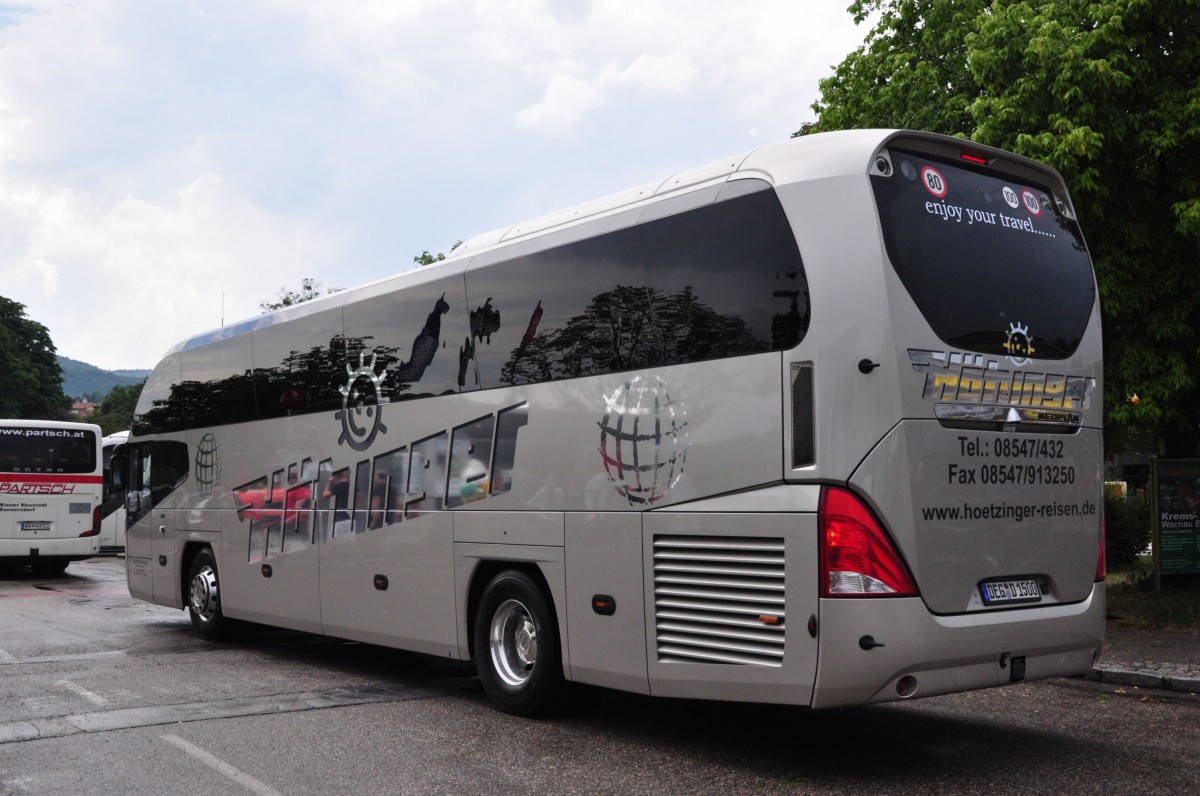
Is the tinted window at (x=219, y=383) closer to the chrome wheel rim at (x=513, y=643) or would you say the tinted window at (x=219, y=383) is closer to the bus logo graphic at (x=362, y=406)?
the bus logo graphic at (x=362, y=406)

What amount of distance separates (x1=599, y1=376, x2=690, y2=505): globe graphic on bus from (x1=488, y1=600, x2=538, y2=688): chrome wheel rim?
150 centimetres

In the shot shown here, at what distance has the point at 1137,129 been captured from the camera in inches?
549

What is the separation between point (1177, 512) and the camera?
15273 mm

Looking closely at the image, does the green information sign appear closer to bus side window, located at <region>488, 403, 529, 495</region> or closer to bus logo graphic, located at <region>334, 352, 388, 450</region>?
bus side window, located at <region>488, 403, 529, 495</region>

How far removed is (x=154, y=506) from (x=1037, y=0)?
13.7m

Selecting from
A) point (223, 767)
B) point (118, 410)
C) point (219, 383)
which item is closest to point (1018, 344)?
point (223, 767)

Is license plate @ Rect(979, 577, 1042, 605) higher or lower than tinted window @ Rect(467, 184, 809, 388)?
lower

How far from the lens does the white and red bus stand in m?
23.1

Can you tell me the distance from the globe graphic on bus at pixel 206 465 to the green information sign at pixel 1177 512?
11.6 meters

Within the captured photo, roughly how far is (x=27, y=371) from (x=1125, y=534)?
7013 cm

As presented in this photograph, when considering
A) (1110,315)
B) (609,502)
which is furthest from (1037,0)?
(609,502)

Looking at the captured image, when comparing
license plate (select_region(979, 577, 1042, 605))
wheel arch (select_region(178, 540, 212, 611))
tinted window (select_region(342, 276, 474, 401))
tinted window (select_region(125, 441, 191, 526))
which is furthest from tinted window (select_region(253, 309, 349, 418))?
license plate (select_region(979, 577, 1042, 605))

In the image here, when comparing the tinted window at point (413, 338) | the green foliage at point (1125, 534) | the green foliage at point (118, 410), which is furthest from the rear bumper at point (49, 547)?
the green foliage at point (118, 410)

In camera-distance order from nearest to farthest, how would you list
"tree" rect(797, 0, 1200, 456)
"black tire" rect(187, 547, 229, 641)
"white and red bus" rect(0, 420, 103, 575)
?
"black tire" rect(187, 547, 229, 641) → "tree" rect(797, 0, 1200, 456) → "white and red bus" rect(0, 420, 103, 575)
